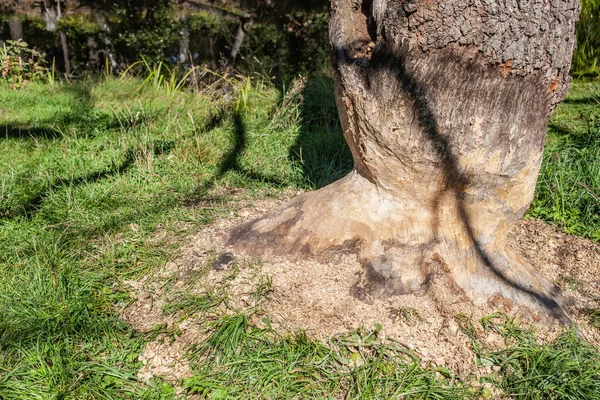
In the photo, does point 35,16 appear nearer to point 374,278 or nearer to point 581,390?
point 374,278

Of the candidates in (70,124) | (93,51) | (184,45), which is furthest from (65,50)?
(70,124)

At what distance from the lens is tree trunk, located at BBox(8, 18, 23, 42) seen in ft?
24.5

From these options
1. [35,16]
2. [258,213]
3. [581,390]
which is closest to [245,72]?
[35,16]

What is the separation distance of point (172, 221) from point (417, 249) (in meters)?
1.60

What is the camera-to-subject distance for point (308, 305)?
2.72m

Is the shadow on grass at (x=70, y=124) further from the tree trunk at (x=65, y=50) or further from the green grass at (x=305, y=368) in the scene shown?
the green grass at (x=305, y=368)

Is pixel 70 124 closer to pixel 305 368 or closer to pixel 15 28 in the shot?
pixel 15 28

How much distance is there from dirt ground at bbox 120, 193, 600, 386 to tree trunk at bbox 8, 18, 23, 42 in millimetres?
5798

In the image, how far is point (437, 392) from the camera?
2344 mm

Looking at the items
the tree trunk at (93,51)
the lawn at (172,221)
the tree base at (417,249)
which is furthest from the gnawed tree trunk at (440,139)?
the tree trunk at (93,51)

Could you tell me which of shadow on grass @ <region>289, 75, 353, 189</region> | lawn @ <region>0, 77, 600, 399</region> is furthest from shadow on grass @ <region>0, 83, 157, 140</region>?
shadow on grass @ <region>289, 75, 353, 189</region>

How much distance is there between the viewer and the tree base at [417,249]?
2.77 m

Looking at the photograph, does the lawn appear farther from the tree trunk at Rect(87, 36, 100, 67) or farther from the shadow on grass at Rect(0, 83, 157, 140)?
the tree trunk at Rect(87, 36, 100, 67)

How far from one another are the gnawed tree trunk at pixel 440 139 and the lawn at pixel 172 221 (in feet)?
1.25
